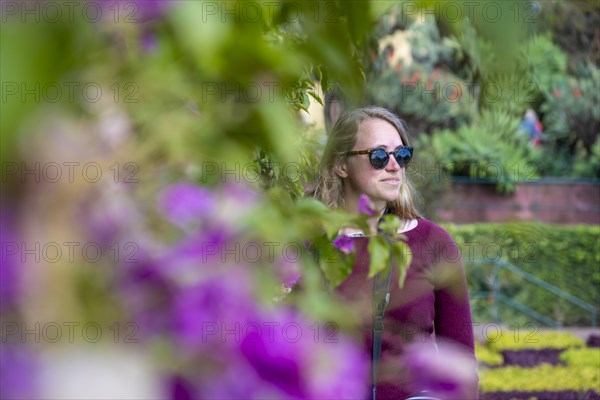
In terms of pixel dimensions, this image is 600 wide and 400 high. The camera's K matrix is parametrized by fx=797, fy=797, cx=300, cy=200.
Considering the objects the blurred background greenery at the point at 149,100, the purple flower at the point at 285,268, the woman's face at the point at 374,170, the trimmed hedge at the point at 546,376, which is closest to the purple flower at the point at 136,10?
the blurred background greenery at the point at 149,100

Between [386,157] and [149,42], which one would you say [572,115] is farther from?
[149,42]

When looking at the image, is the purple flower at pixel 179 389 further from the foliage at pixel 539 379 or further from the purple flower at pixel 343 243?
the foliage at pixel 539 379

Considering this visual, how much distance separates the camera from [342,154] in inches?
101

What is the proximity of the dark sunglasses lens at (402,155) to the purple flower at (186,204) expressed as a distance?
1.93 meters

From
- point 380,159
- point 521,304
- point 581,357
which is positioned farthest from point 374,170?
point 521,304

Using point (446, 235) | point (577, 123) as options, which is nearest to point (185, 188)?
point (446, 235)

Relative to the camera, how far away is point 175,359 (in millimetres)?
471

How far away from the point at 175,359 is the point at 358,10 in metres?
0.27

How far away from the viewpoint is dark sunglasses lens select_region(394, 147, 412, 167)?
2.43 meters

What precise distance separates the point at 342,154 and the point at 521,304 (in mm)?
7942

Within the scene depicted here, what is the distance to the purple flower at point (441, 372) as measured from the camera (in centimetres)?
103

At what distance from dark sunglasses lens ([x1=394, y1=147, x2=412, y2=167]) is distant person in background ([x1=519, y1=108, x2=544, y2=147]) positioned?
33.8 feet

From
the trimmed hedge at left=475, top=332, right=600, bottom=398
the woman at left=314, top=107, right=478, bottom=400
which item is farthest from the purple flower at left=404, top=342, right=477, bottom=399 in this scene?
the trimmed hedge at left=475, top=332, right=600, bottom=398

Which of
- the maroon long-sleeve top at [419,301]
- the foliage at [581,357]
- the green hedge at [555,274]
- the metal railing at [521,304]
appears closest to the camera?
the maroon long-sleeve top at [419,301]
